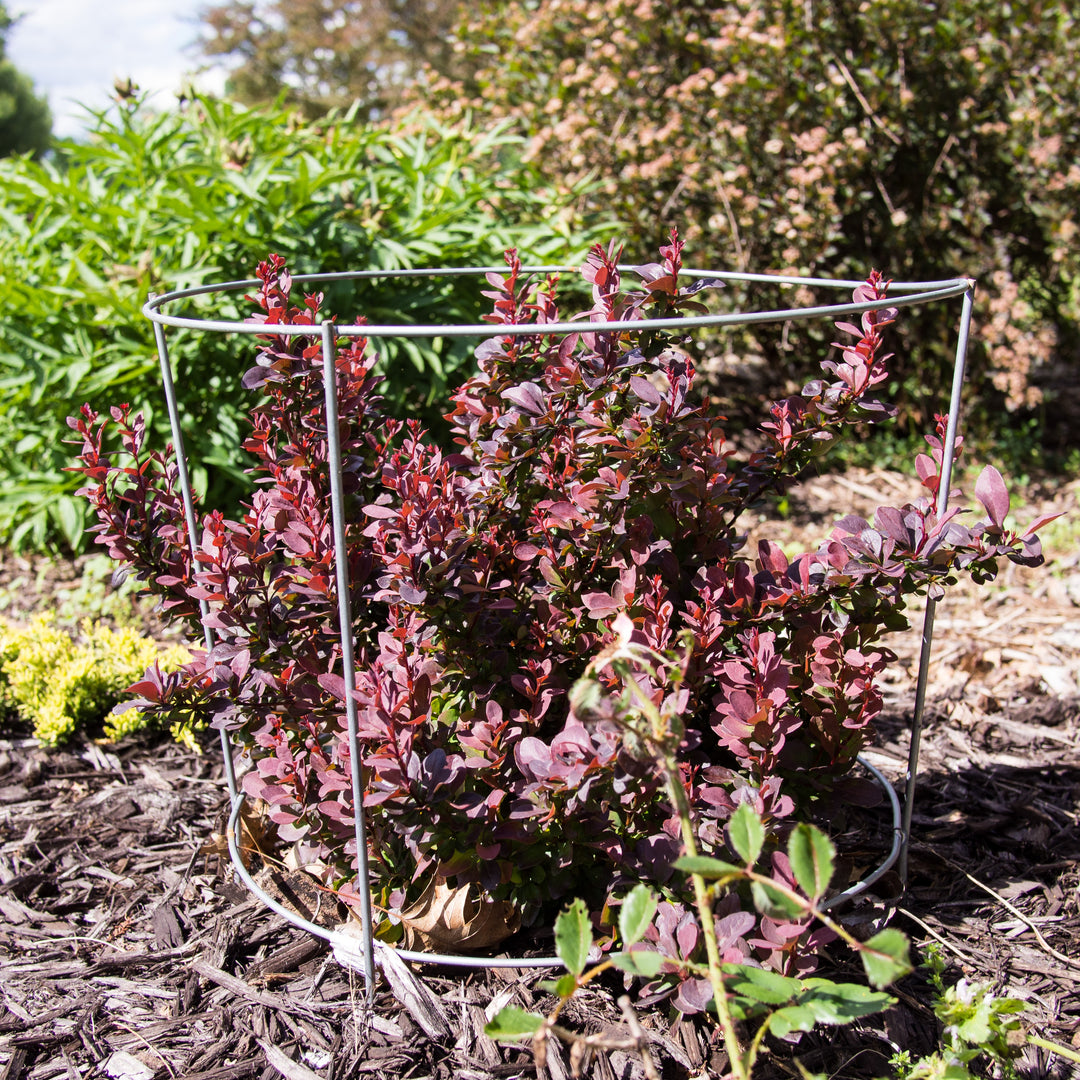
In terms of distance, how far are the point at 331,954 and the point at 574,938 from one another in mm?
839

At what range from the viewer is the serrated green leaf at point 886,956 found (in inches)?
41.6

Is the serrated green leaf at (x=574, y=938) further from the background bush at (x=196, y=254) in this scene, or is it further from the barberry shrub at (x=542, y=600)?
the background bush at (x=196, y=254)

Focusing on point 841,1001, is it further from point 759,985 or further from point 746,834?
point 746,834

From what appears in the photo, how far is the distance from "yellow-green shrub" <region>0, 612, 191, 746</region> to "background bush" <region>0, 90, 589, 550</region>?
30.1 inches

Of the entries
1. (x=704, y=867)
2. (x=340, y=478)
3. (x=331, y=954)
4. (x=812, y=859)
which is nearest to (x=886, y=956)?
(x=812, y=859)

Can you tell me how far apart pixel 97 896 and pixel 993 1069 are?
1894 mm

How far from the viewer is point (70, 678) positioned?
260cm

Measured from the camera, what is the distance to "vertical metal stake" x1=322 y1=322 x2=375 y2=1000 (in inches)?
54.9

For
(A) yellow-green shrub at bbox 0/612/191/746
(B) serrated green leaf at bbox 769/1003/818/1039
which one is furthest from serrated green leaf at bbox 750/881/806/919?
(A) yellow-green shrub at bbox 0/612/191/746

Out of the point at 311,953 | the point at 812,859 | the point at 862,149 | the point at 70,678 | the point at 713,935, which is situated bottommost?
the point at 311,953

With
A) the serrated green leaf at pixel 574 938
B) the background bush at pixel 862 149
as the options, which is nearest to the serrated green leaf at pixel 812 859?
the serrated green leaf at pixel 574 938

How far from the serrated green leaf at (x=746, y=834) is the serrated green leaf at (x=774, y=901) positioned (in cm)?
4

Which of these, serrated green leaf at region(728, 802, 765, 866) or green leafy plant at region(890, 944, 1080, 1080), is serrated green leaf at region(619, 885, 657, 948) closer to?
serrated green leaf at region(728, 802, 765, 866)

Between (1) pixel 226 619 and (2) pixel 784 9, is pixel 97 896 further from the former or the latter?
(2) pixel 784 9
